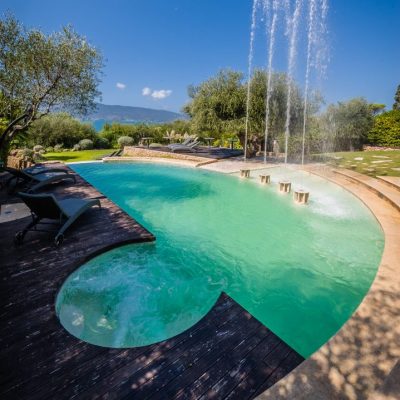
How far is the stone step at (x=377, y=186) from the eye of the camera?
8.95 m

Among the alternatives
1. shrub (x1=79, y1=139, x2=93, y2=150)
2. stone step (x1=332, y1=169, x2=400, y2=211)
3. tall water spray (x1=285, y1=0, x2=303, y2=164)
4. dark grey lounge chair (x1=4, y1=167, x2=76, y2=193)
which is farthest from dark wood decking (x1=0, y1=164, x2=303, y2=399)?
shrub (x1=79, y1=139, x2=93, y2=150)

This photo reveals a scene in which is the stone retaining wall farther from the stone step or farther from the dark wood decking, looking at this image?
the dark wood decking

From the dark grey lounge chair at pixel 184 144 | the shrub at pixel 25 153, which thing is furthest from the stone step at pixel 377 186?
the shrub at pixel 25 153

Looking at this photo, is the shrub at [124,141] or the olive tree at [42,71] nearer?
the olive tree at [42,71]

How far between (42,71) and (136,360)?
1381 cm

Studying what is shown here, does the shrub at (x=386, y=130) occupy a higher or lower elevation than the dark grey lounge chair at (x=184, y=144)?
higher

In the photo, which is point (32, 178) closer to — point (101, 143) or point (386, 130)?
point (101, 143)

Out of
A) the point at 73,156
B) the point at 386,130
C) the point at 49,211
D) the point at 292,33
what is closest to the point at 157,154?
the point at 73,156

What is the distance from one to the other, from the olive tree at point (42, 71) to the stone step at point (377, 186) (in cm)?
1441

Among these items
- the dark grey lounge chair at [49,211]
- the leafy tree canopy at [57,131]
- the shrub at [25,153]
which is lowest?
the dark grey lounge chair at [49,211]

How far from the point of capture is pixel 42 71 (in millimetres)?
11883

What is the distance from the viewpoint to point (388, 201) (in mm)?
9086

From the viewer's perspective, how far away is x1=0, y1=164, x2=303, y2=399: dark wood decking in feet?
8.66

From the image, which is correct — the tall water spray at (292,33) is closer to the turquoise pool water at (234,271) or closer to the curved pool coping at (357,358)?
the turquoise pool water at (234,271)
